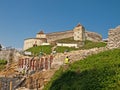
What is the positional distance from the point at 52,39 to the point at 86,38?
9.10m

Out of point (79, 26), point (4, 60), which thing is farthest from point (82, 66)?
point (79, 26)

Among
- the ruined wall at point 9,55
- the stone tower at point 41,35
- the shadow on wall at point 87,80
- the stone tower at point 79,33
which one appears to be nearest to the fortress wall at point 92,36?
the stone tower at point 79,33

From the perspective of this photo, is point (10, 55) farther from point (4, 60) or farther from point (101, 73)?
point (101, 73)

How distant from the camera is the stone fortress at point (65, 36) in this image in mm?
72569

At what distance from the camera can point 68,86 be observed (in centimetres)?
1686

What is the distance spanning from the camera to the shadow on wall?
48.9ft

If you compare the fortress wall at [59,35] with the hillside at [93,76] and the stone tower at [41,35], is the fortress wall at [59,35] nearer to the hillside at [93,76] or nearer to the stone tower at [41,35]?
the stone tower at [41,35]

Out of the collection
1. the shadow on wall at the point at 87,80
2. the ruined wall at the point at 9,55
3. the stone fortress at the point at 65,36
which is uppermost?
the stone fortress at the point at 65,36

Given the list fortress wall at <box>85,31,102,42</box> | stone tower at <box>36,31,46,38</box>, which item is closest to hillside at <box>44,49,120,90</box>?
fortress wall at <box>85,31,102,42</box>

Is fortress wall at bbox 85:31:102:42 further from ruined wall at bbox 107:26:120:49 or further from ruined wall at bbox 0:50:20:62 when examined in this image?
ruined wall at bbox 107:26:120:49

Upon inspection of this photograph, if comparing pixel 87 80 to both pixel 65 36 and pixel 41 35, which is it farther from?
pixel 65 36

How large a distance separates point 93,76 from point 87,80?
1.53 feet

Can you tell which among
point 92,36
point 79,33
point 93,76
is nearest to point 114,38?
point 93,76

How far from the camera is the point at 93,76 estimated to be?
1617cm
